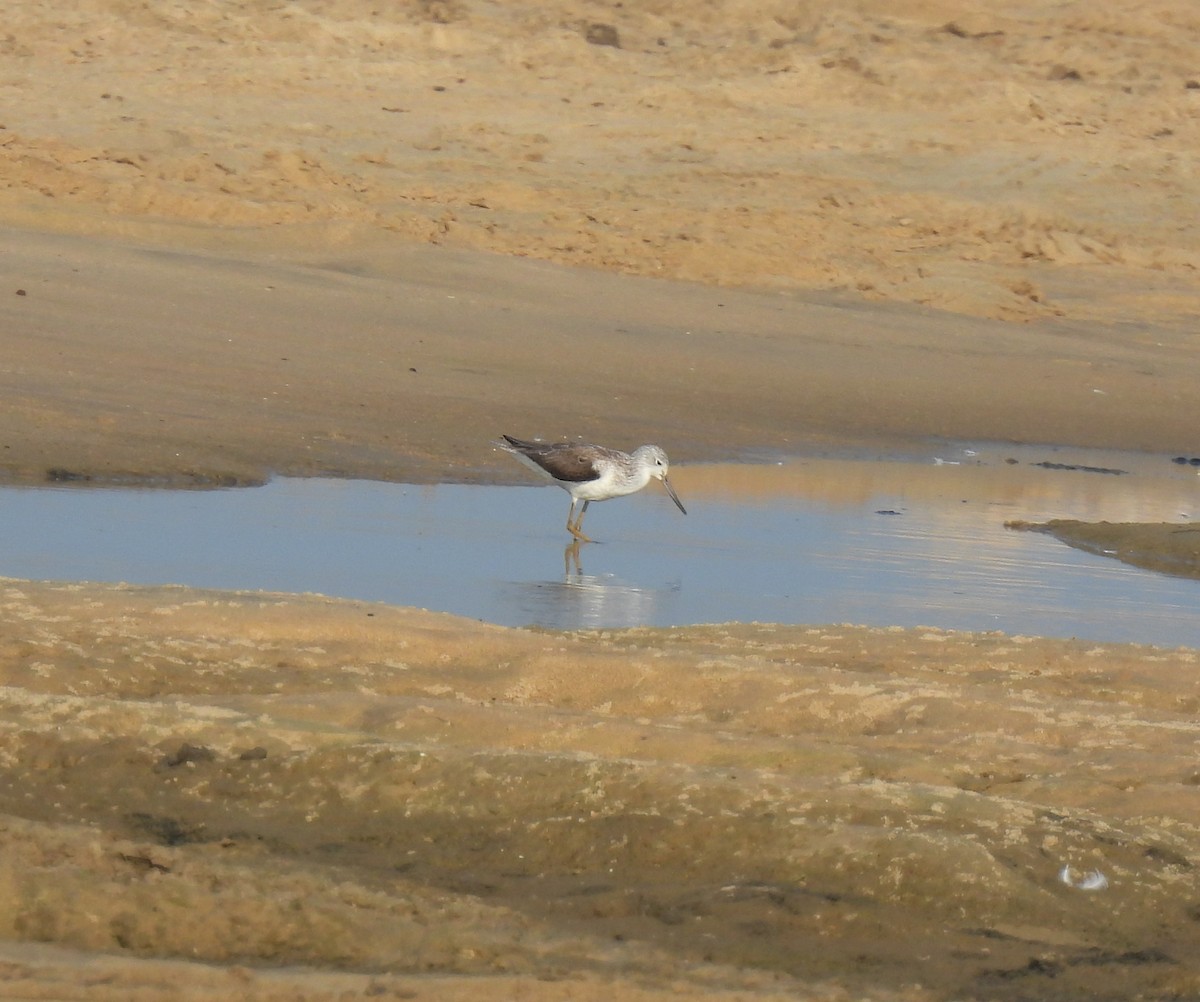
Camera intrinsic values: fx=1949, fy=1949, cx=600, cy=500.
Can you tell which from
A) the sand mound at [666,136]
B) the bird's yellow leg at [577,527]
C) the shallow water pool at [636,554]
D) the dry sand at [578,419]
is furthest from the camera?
the sand mound at [666,136]

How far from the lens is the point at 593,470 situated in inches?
373

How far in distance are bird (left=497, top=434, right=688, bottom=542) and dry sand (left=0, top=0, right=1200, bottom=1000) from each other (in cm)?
124

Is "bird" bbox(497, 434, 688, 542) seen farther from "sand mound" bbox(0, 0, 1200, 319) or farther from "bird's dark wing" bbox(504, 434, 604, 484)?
"sand mound" bbox(0, 0, 1200, 319)

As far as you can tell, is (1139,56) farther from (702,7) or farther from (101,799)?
(101,799)

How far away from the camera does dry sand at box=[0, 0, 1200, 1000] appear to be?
3.60 m

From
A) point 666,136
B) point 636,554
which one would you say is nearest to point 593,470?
point 636,554

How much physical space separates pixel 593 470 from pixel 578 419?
11.7ft

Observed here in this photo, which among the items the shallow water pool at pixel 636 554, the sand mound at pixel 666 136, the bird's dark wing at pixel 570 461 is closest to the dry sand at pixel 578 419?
the sand mound at pixel 666 136

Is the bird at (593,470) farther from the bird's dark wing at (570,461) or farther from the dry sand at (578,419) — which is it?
the dry sand at (578,419)

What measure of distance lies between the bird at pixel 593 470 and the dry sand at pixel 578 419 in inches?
48.9

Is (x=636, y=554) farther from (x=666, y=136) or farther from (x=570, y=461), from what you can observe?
(x=666, y=136)

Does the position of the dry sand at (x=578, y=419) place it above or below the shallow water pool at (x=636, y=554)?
above

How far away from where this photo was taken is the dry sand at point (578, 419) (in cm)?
360

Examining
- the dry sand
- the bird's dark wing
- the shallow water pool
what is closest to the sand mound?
the dry sand
